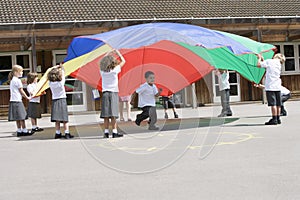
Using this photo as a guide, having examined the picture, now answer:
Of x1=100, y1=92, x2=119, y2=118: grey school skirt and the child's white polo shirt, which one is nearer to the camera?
x1=100, y1=92, x2=119, y2=118: grey school skirt

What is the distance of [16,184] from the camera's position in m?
5.80

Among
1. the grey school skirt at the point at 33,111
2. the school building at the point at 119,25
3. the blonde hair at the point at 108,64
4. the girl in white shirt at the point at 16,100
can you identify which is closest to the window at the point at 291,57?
the school building at the point at 119,25

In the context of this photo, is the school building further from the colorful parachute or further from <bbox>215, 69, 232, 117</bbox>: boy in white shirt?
<bbox>215, 69, 232, 117</bbox>: boy in white shirt

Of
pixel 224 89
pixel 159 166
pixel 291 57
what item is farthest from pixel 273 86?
pixel 291 57

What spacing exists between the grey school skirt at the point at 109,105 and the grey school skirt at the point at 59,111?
0.92 m

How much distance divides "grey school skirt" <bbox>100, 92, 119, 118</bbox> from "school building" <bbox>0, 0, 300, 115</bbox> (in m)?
9.07

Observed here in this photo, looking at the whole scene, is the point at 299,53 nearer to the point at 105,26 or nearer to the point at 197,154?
the point at 105,26

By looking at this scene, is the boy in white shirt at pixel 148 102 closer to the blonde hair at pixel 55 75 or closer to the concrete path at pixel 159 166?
the concrete path at pixel 159 166

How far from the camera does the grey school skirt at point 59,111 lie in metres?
10.2

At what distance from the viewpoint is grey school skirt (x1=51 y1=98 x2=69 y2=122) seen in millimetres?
10156

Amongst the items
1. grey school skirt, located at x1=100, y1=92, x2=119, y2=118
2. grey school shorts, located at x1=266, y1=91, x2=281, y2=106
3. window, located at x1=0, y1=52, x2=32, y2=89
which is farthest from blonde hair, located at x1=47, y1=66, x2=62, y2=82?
window, located at x1=0, y1=52, x2=32, y2=89

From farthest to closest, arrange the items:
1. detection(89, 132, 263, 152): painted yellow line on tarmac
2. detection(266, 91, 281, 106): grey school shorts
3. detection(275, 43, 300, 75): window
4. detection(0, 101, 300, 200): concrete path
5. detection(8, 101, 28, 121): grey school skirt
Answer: detection(275, 43, 300, 75): window, detection(8, 101, 28, 121): grey school skirt, detection(266, 91, 281, 106): grey school shorts, detection(89, 132, 263, 152): painted yellow line on tarmac, detection(0, 101, 300, 200): concrete path

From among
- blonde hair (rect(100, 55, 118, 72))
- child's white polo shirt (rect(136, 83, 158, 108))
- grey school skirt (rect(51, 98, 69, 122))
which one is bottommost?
grey school skirt (rect(51, 98, 69, 122))

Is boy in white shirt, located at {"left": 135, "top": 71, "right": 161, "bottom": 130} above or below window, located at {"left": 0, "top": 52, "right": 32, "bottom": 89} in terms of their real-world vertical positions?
below
